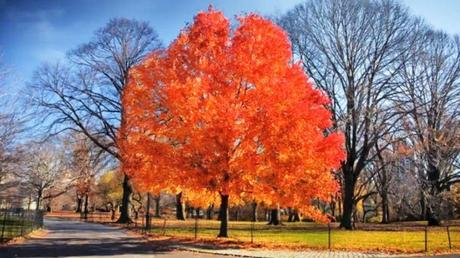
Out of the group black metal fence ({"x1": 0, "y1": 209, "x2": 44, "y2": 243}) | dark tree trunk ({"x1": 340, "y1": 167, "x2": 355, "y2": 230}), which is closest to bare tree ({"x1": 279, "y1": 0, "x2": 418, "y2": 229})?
dark tree trunk ({"x1": 340, "y1": 167, "x2": 355, "y2": 230})

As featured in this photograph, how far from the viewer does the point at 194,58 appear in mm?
21938

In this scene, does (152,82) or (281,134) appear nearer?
(281,134)

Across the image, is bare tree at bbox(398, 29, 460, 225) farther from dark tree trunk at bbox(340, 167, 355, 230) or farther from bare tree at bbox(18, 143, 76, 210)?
bare tree at bbox(18, 143, 76, 210)

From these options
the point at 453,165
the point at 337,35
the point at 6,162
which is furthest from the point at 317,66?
the point at 6,162

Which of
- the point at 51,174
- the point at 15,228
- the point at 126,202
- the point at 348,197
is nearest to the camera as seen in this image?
the point at 15,228

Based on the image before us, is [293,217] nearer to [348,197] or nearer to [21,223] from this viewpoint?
[348,197]

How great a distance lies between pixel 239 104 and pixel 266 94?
4.39 ft

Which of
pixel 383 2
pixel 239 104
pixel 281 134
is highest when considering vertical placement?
pixel 383 2

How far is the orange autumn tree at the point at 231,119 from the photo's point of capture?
65.1 ft

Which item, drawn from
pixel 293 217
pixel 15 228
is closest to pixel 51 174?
pixel 293 217

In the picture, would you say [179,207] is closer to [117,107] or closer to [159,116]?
[117,107]

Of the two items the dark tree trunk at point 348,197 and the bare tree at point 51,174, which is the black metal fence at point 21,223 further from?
the bare tree at point 51,174

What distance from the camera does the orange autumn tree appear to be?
19844mm

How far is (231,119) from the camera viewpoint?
64.1 feet
